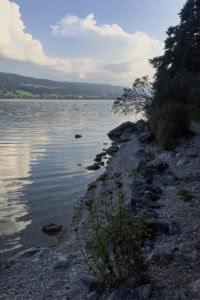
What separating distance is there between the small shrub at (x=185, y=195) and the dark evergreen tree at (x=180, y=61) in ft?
61.6

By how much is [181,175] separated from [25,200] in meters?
8.59

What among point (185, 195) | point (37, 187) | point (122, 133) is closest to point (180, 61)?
point (122, 133)

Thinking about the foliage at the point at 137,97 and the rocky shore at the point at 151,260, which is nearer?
the rocky shore at the point at 151,260

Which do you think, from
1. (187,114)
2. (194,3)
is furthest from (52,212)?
(194,3)

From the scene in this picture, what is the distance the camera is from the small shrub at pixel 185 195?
838cm

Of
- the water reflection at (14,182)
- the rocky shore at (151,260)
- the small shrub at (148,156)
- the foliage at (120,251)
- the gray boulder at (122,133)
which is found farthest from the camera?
the gray boulder at (122,133)

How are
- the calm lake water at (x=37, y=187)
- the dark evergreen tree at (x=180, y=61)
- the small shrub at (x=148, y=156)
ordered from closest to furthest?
the calm lake water at (x=37, y=187) → the small shrub at (x=148, y=156) → the dark evergreen tree at (x=180, y=61)

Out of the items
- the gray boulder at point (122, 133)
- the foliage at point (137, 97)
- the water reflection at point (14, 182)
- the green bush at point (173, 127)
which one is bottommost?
the water reflection at point (14, 182)

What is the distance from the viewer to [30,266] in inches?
263

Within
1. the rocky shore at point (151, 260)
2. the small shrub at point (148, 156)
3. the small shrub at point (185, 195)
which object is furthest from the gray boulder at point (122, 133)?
the small shrub at point (185, 195)

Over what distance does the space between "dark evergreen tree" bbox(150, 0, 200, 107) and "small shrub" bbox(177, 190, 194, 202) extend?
18767 millimetres

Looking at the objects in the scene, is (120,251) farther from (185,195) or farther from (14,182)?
(14,182)

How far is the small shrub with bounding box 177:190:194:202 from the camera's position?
838 cm

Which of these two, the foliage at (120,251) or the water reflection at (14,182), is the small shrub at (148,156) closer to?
the water reflection at (14,182)
